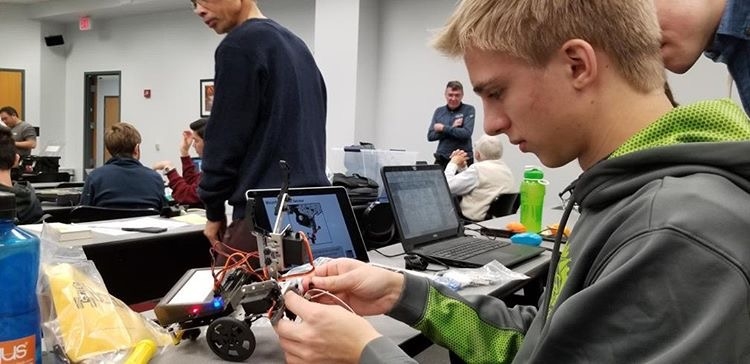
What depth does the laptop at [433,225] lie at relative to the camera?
5.49ft

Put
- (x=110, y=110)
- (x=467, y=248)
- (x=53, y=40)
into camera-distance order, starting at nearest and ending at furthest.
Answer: (x=467, y=248)
(x=53, y=40)
(x=110, y=110)

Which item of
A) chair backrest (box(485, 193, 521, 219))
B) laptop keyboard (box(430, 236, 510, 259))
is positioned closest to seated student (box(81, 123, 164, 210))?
laptop keyboard (box(430, 236, 510, 259))

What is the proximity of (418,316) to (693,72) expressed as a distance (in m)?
4.79

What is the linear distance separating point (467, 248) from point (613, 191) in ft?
3.82

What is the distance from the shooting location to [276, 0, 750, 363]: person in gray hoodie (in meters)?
0.51

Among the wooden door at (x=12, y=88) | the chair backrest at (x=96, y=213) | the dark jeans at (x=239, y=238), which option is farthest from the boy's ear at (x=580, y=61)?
the wooden door at (x=12, y=88)

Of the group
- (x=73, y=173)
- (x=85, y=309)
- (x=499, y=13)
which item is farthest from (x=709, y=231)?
(x=73, y=173)

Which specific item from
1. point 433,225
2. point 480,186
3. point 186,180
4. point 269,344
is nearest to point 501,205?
point 480,186

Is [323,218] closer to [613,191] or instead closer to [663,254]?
[613,191]

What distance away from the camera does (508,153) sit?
5848 mm

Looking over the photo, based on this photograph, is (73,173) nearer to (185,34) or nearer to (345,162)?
(185,34)

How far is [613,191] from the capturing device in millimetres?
643

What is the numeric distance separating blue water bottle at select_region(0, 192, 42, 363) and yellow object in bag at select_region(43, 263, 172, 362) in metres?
0.06

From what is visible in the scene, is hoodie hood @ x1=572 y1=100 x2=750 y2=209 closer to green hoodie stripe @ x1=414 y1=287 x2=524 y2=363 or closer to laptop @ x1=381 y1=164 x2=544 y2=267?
green hoodie stripe @ x1=414 y1=287 x2=524 y2=363
